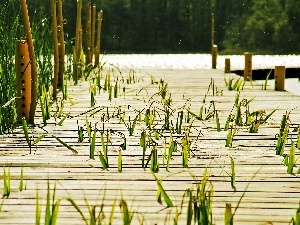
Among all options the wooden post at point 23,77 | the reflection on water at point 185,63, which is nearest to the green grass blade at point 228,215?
the wooden post at point 23,77

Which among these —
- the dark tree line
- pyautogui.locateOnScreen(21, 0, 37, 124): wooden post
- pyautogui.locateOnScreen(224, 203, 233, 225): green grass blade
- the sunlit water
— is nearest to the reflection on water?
the sunlit water

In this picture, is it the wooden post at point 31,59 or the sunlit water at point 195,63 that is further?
the sunlit water at point 195,63

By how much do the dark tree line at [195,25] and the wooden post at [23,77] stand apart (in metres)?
36.1

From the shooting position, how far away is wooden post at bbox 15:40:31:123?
4.18 m

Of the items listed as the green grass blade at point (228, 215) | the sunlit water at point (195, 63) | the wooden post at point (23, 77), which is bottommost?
the sunlit water at point (195, 63)

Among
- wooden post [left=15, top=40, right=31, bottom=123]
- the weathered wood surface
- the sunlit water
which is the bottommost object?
the sunlit water

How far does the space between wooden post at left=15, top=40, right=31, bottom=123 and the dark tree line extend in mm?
36135

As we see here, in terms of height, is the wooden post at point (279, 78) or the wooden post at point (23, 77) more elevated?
the wooden post at point (23, 77)

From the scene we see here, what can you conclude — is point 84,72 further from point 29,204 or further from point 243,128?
point 29,204

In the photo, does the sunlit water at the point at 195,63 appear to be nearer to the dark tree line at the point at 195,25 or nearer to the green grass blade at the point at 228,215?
the green grass blade at the point at 228,215

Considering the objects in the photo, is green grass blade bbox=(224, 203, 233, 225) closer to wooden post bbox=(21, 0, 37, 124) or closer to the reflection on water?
wooden post bbox=(21, 0, 37, 124)

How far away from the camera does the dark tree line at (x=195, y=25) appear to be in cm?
4162

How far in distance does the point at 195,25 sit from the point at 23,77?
134ft

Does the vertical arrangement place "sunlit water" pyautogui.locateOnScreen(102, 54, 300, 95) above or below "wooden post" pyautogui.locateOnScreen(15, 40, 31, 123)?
below
